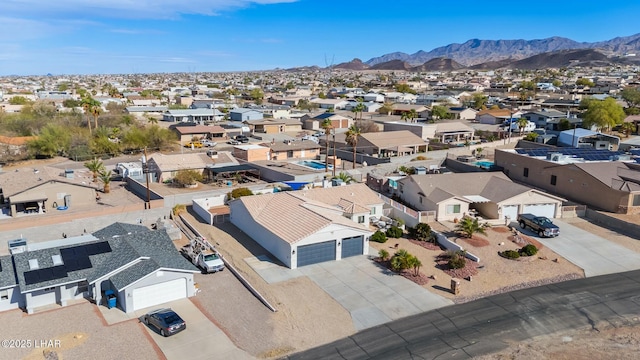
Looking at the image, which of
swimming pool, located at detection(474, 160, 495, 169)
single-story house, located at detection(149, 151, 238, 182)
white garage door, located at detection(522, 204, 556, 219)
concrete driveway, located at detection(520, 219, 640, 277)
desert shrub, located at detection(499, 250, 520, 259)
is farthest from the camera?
swimming pool, located at detection(474, 160, 495, 169)

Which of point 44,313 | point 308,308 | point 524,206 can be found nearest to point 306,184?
point 524,206

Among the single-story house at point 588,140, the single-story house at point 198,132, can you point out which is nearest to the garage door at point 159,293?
the single-story house at point 198,132

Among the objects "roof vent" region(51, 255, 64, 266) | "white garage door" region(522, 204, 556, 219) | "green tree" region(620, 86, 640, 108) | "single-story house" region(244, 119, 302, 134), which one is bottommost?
"white garage door" region(522, 204, 556, 219)

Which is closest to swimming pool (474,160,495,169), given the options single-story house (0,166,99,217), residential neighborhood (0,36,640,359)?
residential neighborhood (0,36,640,359)

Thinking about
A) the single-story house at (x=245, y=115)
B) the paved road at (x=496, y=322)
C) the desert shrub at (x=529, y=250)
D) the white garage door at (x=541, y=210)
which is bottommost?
the paved road at (x=496, y=322)

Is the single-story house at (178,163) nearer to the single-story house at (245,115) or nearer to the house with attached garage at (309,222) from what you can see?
the house with attached garage at (309,222)

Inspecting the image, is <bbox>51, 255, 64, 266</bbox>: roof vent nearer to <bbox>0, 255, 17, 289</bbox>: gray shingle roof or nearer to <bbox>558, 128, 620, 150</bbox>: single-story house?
<bbox>0, 255, 17, 289</bbox>: gray shingle roof
